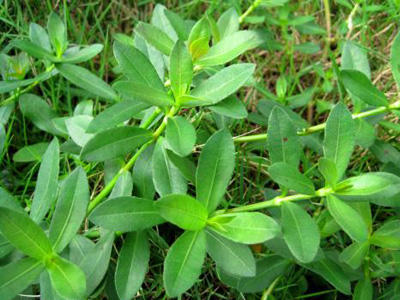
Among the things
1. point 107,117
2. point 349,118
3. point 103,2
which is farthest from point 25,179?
point 349,118

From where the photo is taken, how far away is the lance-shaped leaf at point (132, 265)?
1504 millimetres

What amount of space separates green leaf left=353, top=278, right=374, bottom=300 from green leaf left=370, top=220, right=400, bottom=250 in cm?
15

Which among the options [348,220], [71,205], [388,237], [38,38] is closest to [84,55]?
[38,38]

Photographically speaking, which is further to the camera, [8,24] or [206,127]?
[8,24]

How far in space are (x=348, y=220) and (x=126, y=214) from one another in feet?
2.12

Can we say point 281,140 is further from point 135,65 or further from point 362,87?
point 135,65

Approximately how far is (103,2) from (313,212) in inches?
62.8

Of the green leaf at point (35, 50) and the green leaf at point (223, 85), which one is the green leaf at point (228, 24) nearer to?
the green leaf at point (223, 85)

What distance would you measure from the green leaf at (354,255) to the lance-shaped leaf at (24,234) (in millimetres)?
926

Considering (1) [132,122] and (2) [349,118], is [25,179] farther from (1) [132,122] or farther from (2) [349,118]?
(2) [349,118]

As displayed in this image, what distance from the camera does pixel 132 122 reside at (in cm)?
222

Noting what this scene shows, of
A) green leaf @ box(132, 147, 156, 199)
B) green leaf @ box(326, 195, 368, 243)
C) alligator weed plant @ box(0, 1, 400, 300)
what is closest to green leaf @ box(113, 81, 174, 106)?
alligator weed plant @ box(0, 1, 400, 300)

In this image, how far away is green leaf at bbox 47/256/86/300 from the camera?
135 cm

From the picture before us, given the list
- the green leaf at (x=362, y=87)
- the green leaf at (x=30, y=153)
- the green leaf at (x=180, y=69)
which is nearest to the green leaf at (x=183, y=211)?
the green leaf at (x=180, y=69)
